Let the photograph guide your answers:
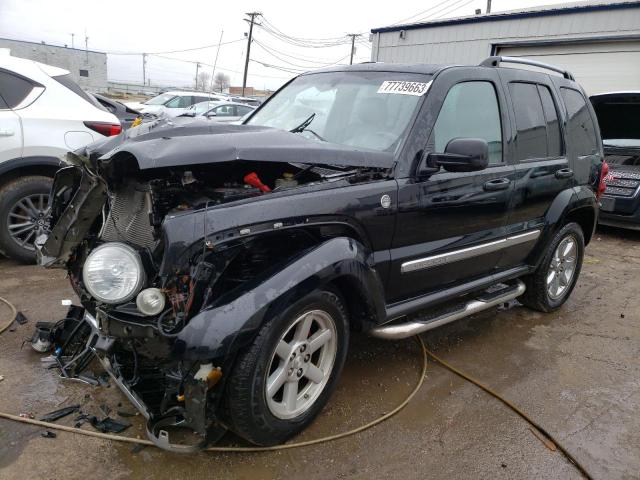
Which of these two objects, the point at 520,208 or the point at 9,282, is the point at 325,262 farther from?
the point at 9,282

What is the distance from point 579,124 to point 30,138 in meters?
4.97

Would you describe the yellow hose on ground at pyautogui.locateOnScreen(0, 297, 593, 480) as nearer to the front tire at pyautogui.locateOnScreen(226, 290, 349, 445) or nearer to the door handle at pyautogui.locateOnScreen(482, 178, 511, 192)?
the front tire at pyautogui.locateOnScreen(226, 290, 349, 445)

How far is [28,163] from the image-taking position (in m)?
4.68

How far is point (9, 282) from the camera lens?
4469 mm

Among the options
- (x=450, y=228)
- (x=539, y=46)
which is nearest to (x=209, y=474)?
(x=450, y=228)

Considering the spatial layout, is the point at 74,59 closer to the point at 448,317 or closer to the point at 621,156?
the point at 621,156

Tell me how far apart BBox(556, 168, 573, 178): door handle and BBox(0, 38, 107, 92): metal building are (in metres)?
55.9

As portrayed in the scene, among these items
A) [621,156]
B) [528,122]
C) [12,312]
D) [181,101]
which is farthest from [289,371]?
[181,101]

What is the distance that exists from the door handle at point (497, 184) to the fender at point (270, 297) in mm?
1205

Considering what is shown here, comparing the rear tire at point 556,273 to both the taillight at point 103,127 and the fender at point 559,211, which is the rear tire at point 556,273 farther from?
the taillight at point 103,127

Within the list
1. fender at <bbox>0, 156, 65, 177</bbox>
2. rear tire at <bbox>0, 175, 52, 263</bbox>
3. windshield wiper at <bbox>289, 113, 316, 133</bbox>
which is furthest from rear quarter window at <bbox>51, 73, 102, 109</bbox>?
windshield wiper at <bbox>289, 113, 316, 133</bbox>

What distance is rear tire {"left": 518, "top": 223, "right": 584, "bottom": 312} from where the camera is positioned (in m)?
4.55

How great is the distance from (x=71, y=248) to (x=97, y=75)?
66.1 metres

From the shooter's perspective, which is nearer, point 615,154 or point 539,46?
point 615,154
